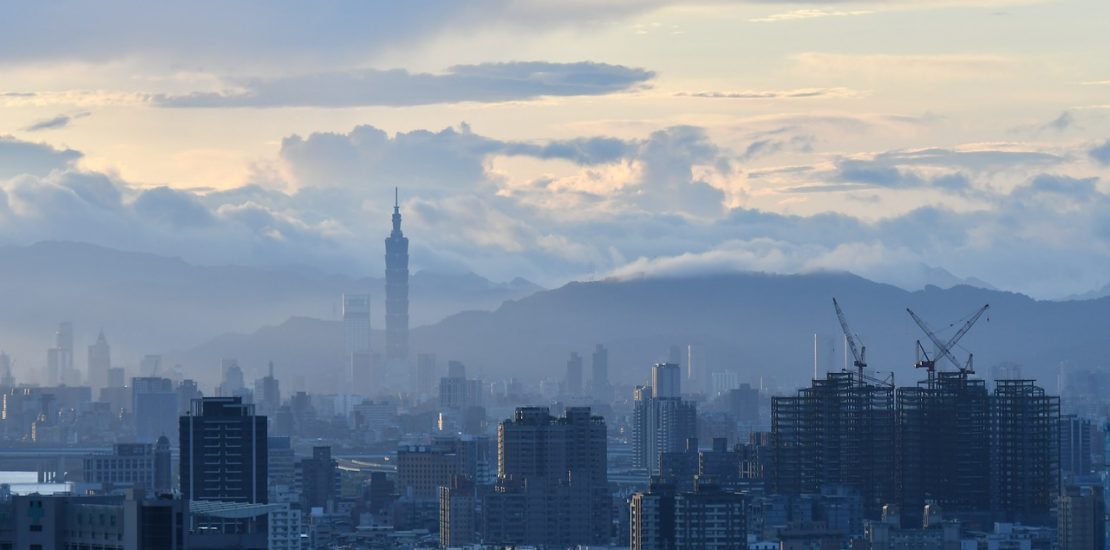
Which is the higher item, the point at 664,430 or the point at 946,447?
the point at 664,430

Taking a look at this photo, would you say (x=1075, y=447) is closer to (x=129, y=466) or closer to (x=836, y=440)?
(x=836, y=440)

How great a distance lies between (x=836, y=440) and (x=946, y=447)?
5.86 m

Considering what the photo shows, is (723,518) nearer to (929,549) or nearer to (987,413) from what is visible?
(929,549)

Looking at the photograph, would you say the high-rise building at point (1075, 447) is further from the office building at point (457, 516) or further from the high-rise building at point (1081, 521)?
the office building at point (457, 516)

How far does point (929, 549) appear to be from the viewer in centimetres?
10581

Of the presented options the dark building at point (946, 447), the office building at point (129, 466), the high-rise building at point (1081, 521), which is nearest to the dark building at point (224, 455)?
the office building at point (129, 466)

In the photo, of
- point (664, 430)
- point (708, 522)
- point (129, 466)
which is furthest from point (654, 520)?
point (664, 430)

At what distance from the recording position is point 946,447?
139000 millimetres

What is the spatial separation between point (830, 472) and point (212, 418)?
3669cm

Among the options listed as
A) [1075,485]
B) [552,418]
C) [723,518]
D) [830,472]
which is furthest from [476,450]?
[723,518]

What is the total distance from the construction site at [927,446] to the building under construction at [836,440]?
0.17ft

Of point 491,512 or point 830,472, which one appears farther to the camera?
point 830,472

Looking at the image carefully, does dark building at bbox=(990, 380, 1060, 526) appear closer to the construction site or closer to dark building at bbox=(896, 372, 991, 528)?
the construction site

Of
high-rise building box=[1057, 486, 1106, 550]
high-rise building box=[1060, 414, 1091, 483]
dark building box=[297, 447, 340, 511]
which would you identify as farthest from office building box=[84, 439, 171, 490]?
high-rise building box=[1057, 486, 1106, 550]
